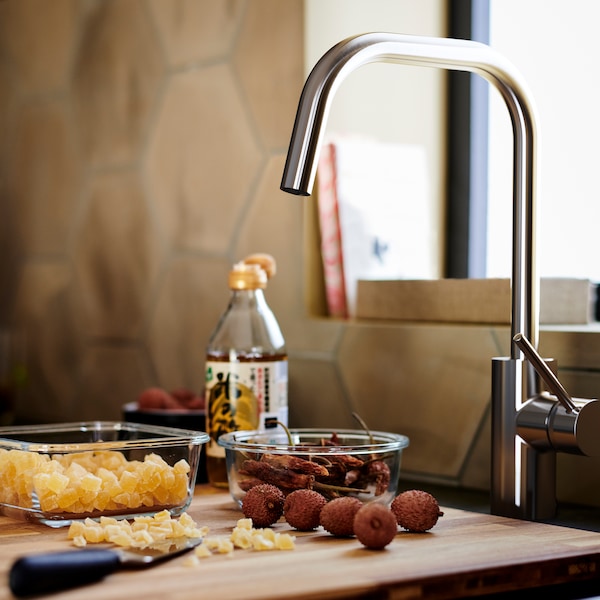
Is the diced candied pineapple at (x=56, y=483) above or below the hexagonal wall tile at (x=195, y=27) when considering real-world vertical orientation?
below

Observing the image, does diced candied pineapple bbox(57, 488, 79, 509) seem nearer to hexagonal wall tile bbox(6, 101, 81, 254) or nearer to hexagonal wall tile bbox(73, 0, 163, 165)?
hexagonal wall tile bbox(73, 0, 163, 165)

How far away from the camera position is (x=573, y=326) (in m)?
1.29

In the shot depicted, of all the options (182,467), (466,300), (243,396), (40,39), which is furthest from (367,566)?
(40,39)

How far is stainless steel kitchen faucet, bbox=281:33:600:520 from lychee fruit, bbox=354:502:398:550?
0.69 ft

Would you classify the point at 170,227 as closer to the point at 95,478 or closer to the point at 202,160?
the point at 202,160

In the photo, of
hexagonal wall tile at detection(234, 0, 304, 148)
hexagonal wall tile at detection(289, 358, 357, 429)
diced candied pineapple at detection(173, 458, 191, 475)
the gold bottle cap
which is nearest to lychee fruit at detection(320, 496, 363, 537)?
diced candied pineapple at detection(173, 458, 191, 475)

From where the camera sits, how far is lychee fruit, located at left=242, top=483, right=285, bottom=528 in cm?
100

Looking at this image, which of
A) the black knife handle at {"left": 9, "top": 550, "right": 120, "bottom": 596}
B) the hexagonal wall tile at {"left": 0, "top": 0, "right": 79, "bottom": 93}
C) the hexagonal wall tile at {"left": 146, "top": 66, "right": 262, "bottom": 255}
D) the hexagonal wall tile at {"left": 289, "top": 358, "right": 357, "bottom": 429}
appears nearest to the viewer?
the black knife handle at {"left": 9, "top": 550, "right": 120, "bottom": 596}

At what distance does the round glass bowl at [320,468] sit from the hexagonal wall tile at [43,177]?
1.14m

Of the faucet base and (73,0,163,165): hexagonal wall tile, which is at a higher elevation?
(73,0,163,165): hexagonal wall tile

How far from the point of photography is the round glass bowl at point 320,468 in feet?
3.40

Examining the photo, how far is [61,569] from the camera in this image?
75 centimetres

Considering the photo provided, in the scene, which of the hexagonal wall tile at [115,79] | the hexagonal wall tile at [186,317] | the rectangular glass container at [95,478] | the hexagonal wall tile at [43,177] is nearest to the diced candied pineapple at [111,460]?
the rectangular glass container at [95,478]

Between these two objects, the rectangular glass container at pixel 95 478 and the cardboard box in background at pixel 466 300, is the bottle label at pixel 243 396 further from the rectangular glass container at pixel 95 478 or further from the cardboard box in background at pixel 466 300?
the cardboard box in background at pixel 466 300
